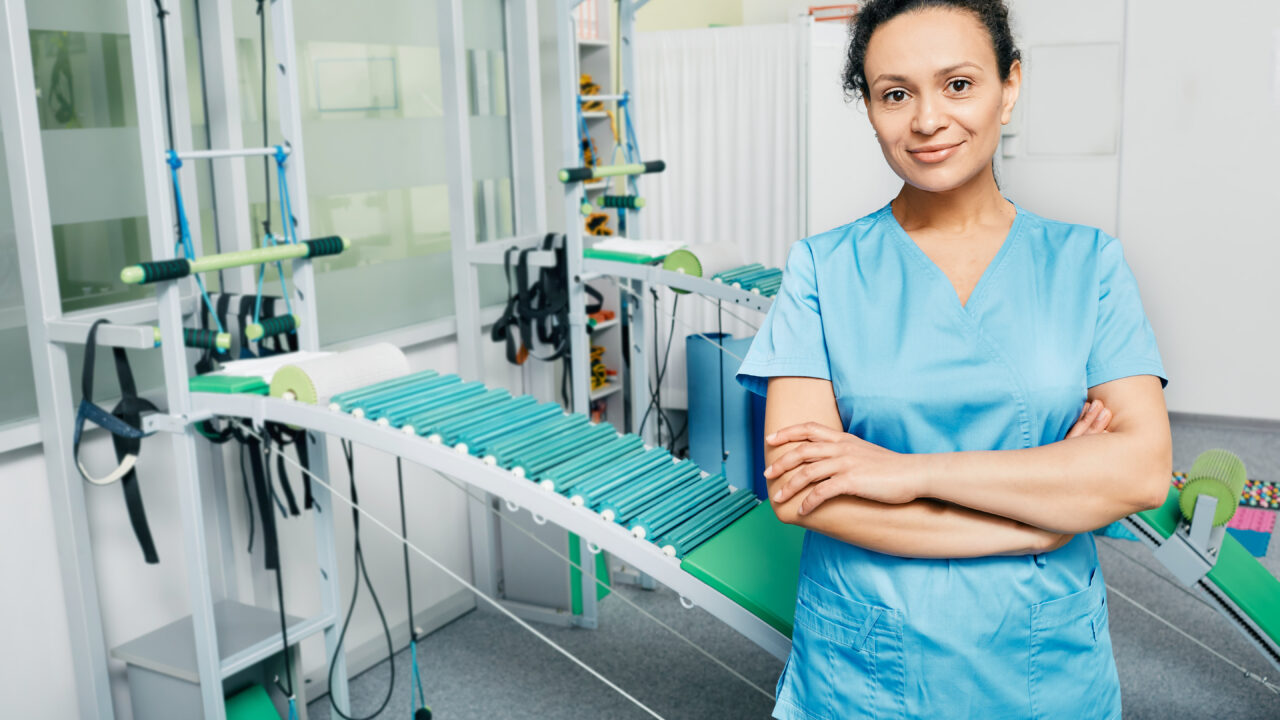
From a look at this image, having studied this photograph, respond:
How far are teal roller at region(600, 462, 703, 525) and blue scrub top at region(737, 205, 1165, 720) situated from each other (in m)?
0.58

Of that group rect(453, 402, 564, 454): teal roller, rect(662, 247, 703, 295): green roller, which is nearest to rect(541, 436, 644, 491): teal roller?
rect(453, 402, 564, 454): teal roller

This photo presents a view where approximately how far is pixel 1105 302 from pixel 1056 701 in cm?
45

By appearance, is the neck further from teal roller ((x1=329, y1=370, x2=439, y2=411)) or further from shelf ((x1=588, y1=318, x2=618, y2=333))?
shelf ((x1=588, y1=318, x2=618, y2=333))

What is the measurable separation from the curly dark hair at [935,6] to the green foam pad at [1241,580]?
1.34 metres

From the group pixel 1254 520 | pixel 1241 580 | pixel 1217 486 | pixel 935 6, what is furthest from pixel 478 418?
pixel 1254 520

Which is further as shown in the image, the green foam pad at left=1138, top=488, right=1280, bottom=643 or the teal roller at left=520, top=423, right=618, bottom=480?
the green foam pad at left=1138, top=488, right=1280, bottom=643

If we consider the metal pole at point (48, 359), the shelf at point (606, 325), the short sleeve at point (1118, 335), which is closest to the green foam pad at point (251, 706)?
the metal pole at point (48, 359)

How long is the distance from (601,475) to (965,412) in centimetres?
83

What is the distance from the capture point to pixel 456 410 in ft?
6.60

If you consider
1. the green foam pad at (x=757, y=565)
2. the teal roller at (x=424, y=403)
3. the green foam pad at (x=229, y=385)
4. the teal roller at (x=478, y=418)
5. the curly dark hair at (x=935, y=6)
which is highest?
the curly dark hair at (x=935, y=6)

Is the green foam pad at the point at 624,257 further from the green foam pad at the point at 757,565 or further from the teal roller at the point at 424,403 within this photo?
the green foam pad at the point at 757,565

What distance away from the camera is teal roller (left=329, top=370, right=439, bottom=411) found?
6.44 feet

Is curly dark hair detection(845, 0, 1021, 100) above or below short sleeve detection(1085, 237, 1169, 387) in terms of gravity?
above

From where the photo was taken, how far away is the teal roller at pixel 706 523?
5.66ft
